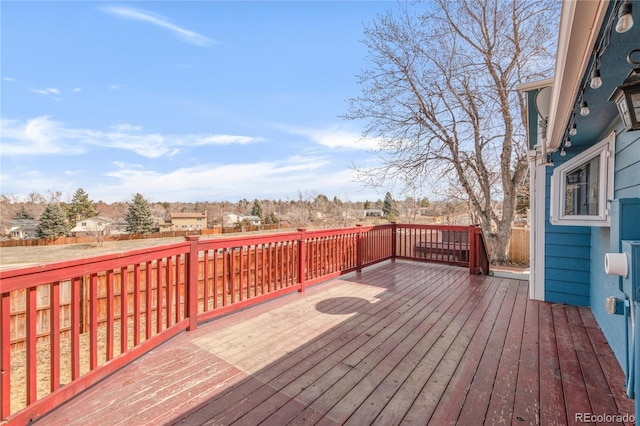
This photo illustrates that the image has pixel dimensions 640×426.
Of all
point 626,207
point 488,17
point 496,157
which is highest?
Answer: point 488,17

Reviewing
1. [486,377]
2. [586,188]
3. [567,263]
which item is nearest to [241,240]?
[486,377]

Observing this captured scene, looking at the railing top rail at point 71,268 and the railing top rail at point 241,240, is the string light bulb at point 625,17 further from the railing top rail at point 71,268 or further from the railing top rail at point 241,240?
the railing top rail at point 241,240

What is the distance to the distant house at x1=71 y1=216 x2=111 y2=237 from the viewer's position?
97.8 feet

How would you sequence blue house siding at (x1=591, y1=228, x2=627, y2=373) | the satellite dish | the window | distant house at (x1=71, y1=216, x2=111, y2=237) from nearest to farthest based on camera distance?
blue house siding at (x1=591, y1=228, x2=627, y2=373), the window, the satellite dish, distant house at (x1=71, y1=216, x2=111, y2=237)

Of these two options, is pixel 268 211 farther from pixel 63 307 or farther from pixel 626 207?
pixel 626 207

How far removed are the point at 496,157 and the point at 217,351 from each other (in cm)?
943

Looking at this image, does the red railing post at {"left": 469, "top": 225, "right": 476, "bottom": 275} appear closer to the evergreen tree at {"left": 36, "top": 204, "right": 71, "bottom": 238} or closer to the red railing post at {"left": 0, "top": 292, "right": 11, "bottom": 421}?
the red railing post at {"left": 0, "top": 292, "right": 11, "bottom": 421}

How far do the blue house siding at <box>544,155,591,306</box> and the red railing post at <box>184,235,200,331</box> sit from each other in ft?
14.7

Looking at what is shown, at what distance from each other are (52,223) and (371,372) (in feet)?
124

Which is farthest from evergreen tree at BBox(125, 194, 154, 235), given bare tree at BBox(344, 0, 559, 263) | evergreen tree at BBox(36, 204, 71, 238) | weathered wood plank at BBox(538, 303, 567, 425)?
weathered wood plank at BBox(538, 303, 567, 425)

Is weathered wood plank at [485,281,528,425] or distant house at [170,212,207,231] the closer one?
weathered wood plank at [485,281,528,425]

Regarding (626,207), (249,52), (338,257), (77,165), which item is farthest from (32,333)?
(77,165)

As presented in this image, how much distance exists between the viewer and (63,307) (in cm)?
507

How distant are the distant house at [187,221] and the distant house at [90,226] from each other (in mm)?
9186
